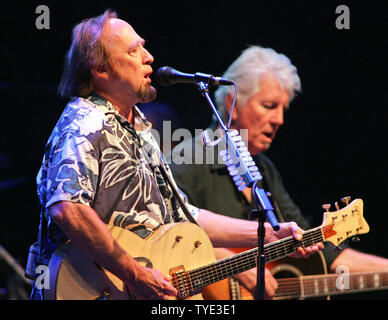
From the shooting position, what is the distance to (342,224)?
3.06m

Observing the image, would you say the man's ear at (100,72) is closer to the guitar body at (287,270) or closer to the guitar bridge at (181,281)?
the guitar bridge at (181,281)

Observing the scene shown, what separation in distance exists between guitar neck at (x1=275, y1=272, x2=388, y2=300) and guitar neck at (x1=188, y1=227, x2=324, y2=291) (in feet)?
2.46

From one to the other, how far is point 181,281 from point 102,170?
68 cm

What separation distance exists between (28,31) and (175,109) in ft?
4.75

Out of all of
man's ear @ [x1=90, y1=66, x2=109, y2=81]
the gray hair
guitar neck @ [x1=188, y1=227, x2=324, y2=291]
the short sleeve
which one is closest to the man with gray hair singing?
the gray hair

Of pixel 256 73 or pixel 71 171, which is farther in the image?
pixel 256 73

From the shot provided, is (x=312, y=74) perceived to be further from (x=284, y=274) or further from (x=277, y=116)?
(x=284, y=274)

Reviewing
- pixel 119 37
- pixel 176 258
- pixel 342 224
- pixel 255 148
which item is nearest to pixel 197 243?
pixel 176 258

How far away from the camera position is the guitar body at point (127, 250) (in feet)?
7.49

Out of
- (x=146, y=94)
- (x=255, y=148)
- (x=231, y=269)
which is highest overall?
(x=146, y=94)

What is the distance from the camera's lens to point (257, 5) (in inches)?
181

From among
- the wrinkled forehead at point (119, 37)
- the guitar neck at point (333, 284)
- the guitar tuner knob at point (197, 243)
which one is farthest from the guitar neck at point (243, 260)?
the wrinkled forehead at point (119, 37)
